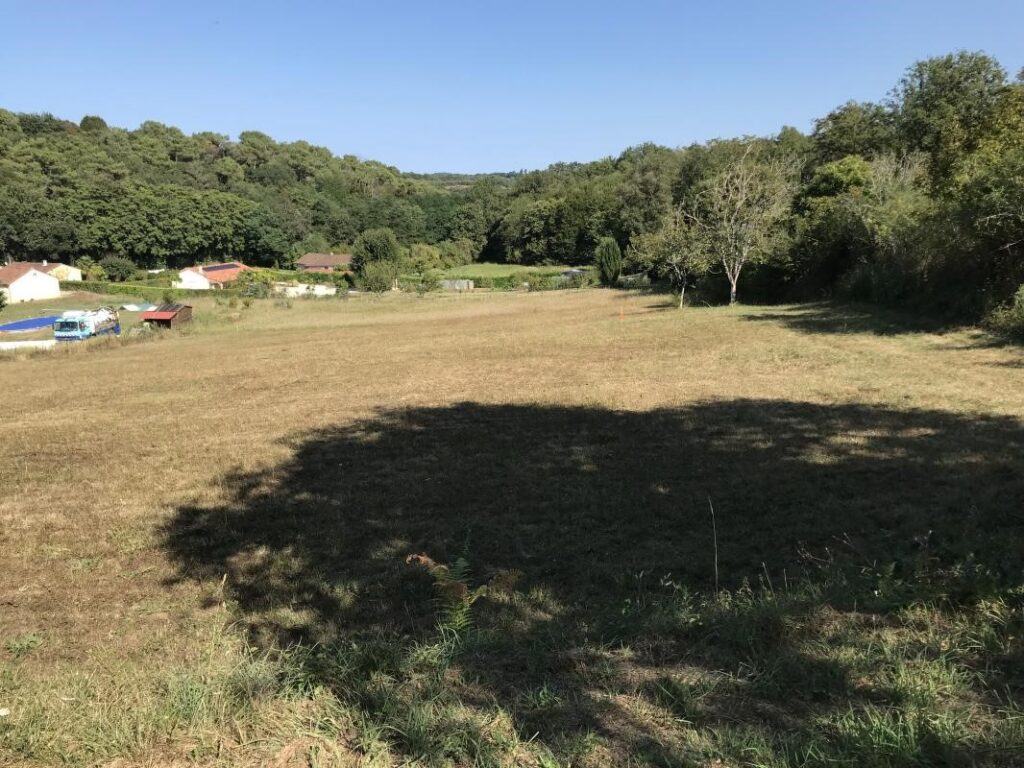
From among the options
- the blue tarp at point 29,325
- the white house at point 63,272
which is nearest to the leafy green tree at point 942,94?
the blue tarp at point 29,325

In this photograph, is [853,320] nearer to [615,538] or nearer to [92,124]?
[615,538]

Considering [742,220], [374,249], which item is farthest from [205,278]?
[742,220]

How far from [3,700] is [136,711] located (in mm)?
829

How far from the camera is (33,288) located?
70375 mm

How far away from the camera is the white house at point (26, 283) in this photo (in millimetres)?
66812

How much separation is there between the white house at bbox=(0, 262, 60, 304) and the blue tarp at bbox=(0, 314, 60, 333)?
1796cm

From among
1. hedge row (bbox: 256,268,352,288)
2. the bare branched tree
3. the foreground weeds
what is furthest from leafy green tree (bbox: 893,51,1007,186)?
hedge row (bbox: 256,268,352,288)

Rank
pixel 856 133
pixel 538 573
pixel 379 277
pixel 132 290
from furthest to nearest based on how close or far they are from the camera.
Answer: pixel 379 277 < pixel 132 290 < pixel 856 133 < pixel 538 573

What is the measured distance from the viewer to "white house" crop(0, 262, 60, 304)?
219ft

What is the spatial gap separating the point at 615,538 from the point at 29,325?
5996cm

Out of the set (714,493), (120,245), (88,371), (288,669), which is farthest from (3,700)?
(120,245)

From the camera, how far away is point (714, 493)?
6.63 metres

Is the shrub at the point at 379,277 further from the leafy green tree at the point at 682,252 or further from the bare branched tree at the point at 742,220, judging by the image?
the bare branched tree at the point at 742,220

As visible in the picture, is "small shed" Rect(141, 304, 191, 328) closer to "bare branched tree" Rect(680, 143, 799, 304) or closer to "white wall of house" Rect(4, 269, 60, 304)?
"bare branched tree" Rect(680, 143, 799, 304)
